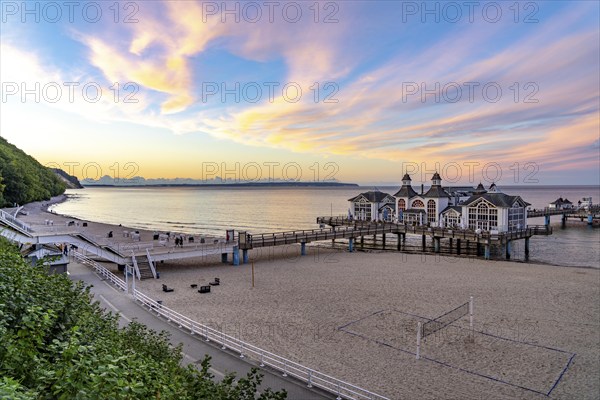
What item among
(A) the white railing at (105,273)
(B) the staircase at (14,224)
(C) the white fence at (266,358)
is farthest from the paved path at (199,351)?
(B) the staircase at (14,224)

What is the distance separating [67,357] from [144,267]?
2679 centimetres

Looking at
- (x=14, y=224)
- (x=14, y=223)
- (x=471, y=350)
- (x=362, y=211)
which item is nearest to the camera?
→ (x=471, y=350)

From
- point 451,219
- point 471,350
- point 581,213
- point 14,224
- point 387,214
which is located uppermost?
point 14,224

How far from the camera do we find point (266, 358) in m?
14.6

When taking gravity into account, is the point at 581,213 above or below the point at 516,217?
below

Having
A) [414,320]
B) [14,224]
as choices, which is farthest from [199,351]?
[14,224]

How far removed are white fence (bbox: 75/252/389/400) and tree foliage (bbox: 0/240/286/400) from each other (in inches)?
168

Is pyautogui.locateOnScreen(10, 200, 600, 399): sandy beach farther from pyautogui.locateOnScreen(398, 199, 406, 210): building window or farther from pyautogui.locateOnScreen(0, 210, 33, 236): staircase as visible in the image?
pyautogui.locateOnScreen(398, 199, 406, 210): building window

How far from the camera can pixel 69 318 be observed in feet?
24.3

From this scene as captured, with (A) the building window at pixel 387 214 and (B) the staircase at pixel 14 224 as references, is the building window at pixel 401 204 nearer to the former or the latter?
(A) the building window at pixel 387 214

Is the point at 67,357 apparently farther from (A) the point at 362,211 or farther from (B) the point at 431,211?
(A) the point at 362,211

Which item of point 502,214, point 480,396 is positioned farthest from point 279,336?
point 502,214

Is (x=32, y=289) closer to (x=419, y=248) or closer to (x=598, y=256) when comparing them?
(x=419, y=248)

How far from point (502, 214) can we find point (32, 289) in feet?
152
